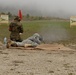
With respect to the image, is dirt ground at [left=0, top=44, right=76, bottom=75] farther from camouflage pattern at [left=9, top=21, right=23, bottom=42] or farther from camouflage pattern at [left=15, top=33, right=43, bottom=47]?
camouflage pattern at [left=9, top=21, right=23, bottom=42]

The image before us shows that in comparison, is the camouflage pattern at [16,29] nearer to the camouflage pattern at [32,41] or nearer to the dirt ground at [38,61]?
the camouflage pattern at [32,41]

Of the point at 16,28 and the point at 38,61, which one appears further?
the point at 16,28

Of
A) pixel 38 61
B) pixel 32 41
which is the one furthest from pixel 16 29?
pixel 38 61

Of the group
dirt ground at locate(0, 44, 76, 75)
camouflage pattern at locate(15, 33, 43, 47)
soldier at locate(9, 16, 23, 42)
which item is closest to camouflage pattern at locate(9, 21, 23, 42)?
soldier at locate(9, 16, 23, 42)

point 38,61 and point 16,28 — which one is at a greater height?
point 16,28

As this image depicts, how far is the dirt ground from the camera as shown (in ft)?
36.6

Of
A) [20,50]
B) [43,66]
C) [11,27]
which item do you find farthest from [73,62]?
[11,27]

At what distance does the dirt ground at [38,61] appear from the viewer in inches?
440

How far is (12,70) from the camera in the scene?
11273mm

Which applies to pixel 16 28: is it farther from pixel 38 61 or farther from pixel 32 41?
pixel 38 61

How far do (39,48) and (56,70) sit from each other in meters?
5.92

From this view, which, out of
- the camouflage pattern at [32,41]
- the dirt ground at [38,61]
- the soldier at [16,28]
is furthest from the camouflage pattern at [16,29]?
the dirt ground at [38,61]

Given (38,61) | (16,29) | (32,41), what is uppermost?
(16,29)

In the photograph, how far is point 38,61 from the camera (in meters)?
13.2
